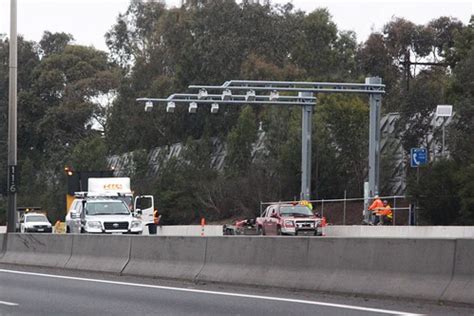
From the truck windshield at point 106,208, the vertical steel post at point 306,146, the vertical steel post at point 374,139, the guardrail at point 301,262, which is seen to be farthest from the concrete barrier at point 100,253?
the vertical steel post at point 306,146

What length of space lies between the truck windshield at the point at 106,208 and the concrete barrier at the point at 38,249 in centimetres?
750

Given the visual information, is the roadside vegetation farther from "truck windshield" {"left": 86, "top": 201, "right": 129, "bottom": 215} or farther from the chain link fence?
"truck windshield" {"left": 86, "top": 201, "right": 129, "bottom": 215}

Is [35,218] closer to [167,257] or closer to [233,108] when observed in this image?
[233,108]

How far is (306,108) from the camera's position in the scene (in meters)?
50.9

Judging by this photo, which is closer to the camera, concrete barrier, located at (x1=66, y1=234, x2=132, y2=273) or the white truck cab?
concrete barrier, located at (x1=66, y1=234, x2=132, y2=273)

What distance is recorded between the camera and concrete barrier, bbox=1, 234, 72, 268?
85.0 feet

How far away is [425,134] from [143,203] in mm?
19376

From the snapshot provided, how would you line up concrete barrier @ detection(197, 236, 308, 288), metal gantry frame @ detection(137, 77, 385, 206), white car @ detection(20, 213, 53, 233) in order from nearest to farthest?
concrete barrier @ detection(197, 236, 308, 288) < metal gantry frame @ detection(137, 77, 385, 206) < white car @ detection(20, 213, 53, 233)

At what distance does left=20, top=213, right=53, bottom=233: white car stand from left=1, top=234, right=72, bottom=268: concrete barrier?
30.5 metres

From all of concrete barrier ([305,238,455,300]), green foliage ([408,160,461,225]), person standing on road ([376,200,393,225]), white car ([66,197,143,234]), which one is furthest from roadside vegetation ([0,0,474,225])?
concrete barrier ([305,238,455,300])

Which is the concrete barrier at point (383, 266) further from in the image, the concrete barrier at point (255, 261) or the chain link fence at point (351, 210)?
the chain link fence at point (351, 210)

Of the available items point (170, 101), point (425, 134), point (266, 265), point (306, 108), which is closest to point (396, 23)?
point (425, 134)

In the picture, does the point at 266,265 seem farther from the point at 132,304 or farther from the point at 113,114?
the point at 113,114

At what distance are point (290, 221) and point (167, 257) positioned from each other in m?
18.9
